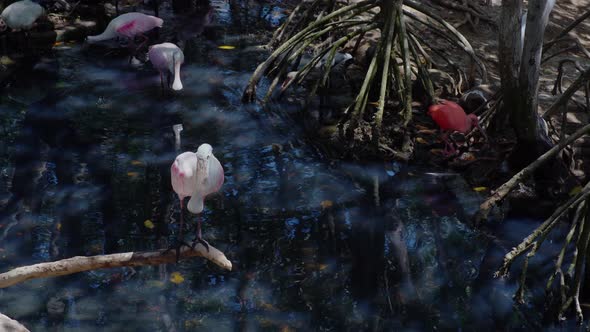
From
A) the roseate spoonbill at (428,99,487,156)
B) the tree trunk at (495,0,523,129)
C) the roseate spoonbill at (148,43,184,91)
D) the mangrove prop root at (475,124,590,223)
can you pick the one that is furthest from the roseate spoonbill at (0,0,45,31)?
the mangrove prop root at (475,124,590,223)

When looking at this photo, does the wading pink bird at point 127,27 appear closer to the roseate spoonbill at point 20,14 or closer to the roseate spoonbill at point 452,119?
the roseate spoonbill at point 20,14

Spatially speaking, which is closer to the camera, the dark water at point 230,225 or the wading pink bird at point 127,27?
the dark water at point 230,225

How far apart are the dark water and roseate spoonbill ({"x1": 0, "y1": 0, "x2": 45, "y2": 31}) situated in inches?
24.5

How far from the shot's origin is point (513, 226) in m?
6.17

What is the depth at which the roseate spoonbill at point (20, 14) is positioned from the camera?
848 centimetres

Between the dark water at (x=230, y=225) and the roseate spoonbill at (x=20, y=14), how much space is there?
62cm

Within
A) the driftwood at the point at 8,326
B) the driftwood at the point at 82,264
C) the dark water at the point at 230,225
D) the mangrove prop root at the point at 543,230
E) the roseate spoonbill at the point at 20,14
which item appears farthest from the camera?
the roseate spoonbill at the point at 20,14

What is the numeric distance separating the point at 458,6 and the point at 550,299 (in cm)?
504

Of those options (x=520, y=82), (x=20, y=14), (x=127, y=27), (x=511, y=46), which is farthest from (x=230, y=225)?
(x=20, y=14)

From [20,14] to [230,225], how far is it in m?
4.02

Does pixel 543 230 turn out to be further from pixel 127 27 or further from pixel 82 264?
pixel 127 27

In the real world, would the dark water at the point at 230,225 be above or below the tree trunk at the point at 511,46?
below

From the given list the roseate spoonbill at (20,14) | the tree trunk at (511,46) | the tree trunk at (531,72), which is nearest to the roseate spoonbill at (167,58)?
the roseate spoonbill at (20,14)

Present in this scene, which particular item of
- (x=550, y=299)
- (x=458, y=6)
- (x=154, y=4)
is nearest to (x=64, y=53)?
(x=154, y=4)
